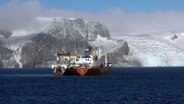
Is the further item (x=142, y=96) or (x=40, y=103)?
(x=142, y=96)

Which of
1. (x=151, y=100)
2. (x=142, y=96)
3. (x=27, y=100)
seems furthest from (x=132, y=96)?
(x=27, y=100)

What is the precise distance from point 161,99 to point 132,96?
865 cm

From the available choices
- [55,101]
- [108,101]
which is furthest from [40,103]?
[108,101]

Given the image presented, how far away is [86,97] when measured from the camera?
369ft

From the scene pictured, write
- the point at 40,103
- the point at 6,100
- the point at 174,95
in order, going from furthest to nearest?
the point at 174,95 → the point at 6,100 → the point at 40,103

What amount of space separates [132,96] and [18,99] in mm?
20577

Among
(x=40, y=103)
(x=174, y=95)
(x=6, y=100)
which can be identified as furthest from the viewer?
(x=174, y=95)

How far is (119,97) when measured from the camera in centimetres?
11131

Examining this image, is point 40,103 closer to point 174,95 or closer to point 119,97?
point 119,97

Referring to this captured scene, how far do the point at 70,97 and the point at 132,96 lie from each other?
11225 millimetres

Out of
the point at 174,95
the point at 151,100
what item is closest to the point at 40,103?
the point at 151,100

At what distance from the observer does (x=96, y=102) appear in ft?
331

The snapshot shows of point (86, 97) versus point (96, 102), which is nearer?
point (96, 102)

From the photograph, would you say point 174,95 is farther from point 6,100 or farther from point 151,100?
point 6,100
